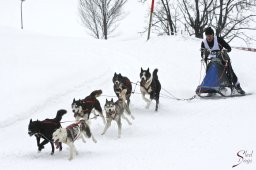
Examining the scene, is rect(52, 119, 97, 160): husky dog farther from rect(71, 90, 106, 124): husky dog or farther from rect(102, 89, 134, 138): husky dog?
rect(102, 89, 134, 138): husky dog

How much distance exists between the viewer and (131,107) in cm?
1223

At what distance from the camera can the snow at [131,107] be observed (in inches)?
305

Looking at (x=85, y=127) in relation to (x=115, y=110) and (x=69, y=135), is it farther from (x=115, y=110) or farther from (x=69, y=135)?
(x=115, y=110)

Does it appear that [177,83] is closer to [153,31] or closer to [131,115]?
[131,115]

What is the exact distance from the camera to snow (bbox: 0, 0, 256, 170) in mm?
7742

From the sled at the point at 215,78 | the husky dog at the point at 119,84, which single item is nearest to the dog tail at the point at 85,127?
the husky dog at the point at 119,84

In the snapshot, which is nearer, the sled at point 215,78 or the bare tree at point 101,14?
the sled at point 215,78

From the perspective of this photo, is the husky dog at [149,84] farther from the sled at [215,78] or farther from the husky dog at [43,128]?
the husky dog at [43,128]

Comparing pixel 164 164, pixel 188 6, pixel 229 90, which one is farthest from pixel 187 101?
pixel 188 6

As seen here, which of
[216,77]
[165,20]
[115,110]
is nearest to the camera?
[115,110]

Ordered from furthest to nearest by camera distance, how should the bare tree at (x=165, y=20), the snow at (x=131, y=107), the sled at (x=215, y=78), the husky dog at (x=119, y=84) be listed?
the bare tree at (x=165, y=20) → the sled at (x=215, y=78) → the husky dog at (x=119, y=84) → the snow at (x=131, y=107)

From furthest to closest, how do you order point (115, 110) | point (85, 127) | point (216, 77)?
point (216, 77)
point (115, 110)
point (85, 127)

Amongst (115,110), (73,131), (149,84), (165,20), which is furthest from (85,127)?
(165,20)

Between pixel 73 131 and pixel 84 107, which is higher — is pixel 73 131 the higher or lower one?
the lower one
